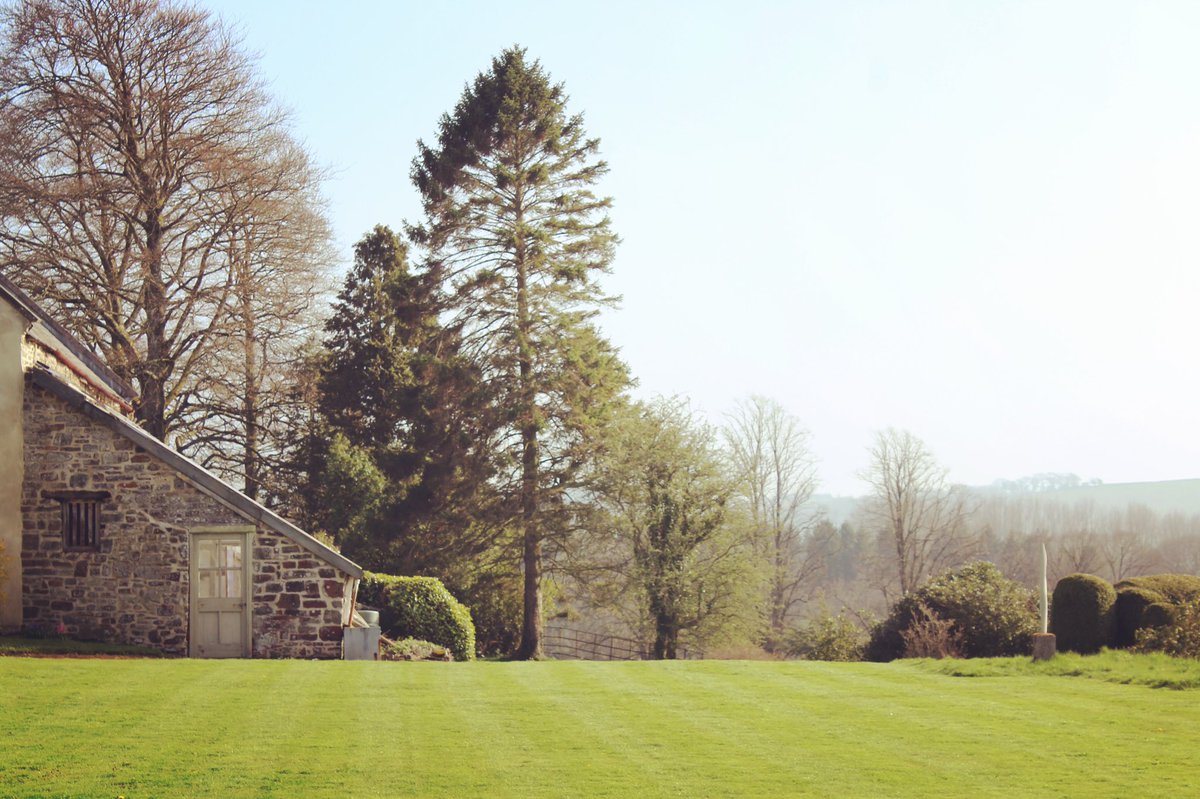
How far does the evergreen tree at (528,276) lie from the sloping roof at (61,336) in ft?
30.8

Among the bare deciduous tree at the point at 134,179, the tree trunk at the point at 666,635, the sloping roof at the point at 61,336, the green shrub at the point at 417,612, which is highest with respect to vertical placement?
the bare deciduous tree at the point at 134,179

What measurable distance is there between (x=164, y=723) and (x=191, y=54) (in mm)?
22367

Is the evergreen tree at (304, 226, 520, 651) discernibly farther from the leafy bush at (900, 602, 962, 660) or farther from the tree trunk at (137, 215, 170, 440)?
the leafy bush at (900, 602, 962, 660)

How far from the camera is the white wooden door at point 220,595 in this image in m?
19.2

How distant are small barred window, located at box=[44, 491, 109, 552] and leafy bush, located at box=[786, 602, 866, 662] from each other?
48.3 ft

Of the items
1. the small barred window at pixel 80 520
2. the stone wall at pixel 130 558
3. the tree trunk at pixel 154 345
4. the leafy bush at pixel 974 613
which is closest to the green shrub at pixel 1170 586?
the leafy bush at pixel 974 613

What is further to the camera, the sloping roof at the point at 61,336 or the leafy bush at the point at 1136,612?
the sloping roof at the point at 61,336

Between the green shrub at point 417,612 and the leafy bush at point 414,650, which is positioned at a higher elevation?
the green shrub at point 417,612

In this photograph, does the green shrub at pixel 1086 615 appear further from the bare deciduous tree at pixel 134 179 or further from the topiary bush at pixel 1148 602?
the bare deciduous tree at pixel 134 179

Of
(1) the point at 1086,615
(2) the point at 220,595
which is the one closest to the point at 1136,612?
(1) the point at 1086,615

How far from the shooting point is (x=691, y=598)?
29.5 meters

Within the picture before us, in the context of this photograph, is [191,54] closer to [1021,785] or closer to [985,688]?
[985,688]

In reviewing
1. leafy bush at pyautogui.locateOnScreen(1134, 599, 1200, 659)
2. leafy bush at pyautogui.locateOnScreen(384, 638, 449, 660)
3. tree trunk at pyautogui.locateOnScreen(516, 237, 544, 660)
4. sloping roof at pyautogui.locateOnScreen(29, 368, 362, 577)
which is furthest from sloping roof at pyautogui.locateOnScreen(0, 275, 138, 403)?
leafy bush at pyautogui.locateOnScreen(1134, 599, 1200, 659)

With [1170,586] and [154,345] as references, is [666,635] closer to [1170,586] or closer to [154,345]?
[1170,586]
